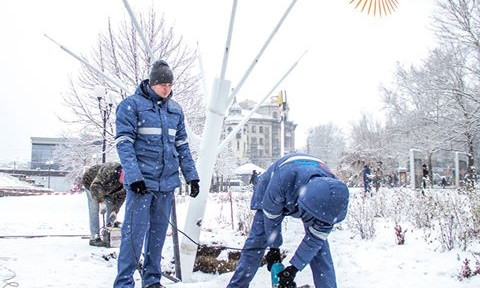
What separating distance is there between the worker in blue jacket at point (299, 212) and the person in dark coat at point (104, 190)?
2.45 meters

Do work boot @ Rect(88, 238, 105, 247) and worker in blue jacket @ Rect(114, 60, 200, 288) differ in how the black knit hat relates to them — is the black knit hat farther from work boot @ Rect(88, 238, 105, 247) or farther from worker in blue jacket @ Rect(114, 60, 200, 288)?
work boot @ Rect(88, 238, 105, 247)

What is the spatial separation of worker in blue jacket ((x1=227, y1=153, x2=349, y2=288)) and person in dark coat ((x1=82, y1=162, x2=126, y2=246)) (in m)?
2.45

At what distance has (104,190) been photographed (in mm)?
6062

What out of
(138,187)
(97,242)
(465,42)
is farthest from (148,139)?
(465,42)

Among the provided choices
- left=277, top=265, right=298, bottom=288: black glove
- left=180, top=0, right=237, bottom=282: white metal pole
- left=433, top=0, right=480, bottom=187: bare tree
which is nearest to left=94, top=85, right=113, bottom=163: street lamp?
left=180, top=0, right=237, bottom=282: white metal pole

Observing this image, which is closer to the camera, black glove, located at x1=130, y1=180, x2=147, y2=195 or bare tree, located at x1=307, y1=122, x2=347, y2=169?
black glove, located at x1=130, y1=180, x2=147, y2=195

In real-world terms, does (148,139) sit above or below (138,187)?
above

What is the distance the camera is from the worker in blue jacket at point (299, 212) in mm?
3127

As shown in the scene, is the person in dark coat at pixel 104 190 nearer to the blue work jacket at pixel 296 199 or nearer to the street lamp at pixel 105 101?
the blue work jacket at pixel 296 199

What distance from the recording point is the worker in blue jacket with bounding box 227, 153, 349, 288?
10.3 ft

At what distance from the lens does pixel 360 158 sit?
38.2m

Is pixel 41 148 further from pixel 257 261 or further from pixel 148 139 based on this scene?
pixel 257 261

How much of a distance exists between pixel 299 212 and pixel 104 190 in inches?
135

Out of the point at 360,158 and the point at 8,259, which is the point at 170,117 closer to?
the point at 8,259
